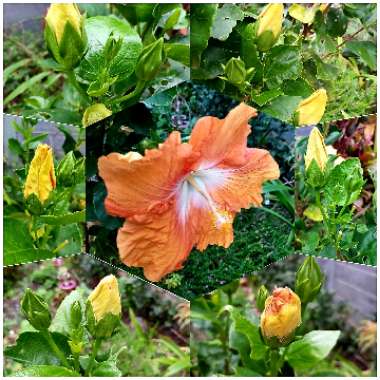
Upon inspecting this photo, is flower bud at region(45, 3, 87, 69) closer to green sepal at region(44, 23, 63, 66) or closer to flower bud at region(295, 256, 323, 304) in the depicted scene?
green sepal at region(44, 23, 63, 66)

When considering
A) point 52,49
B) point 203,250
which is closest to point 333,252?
point 203,250

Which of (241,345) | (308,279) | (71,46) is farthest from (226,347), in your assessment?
(71,46)

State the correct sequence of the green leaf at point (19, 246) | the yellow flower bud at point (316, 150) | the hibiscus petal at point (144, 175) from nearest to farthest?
the hibiscus petal at point (144, 175), the green leaf at point (19, 246), the yellow flower bud at point (316, 150)

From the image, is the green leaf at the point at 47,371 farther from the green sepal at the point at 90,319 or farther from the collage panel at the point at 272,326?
the collage panel at the point at 272,326

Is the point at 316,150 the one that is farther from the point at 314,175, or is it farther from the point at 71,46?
the point at 71,46

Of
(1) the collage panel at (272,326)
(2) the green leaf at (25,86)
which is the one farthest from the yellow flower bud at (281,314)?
(2) the green leaf at (25,86)

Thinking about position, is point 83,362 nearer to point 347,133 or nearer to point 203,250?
point 203,250

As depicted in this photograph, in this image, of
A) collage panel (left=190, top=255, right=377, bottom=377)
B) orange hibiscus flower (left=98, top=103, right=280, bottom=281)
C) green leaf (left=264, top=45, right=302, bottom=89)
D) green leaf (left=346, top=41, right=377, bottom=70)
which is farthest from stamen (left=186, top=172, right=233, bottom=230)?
green leaf (left=346, top=41, right=377, bottom=70)
